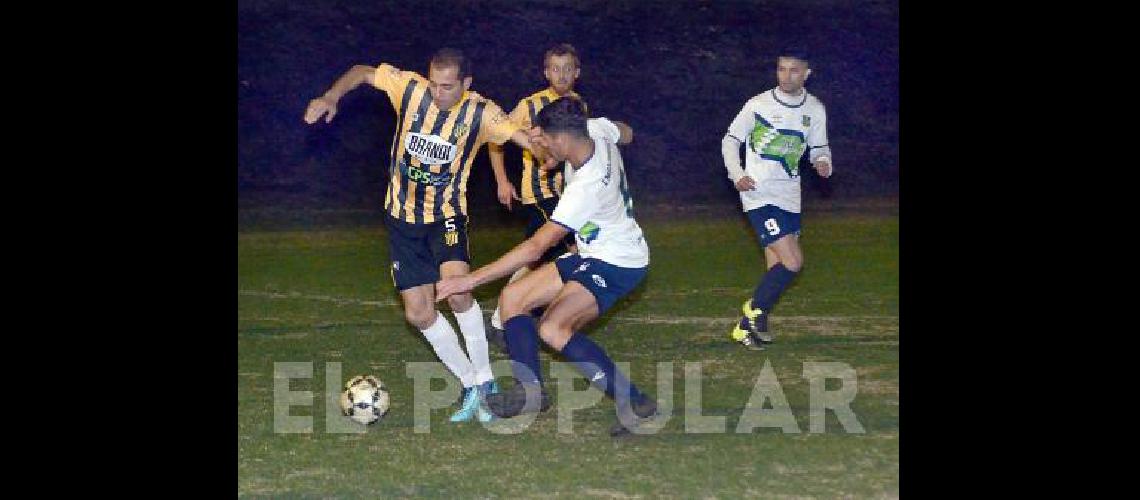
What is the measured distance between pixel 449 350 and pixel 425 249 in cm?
60

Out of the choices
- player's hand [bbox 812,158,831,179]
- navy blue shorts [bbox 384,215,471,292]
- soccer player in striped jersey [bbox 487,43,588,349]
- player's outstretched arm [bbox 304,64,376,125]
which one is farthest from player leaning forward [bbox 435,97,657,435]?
player's hand [bbox 812,158,831,179]

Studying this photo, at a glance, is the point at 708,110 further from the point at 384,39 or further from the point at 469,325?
the point at 469,325

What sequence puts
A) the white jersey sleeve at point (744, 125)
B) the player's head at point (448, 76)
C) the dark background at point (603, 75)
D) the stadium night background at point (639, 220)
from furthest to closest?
the dark background at point (603, 75) < the white jersey sleeve at point (744, 125) < the player's head at point (448, 76) < the stadium night background at point (639, 220)

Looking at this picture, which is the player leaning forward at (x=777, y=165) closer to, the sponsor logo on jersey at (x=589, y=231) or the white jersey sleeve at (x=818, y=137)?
the white jersey sleeve at (x=818, y=137)

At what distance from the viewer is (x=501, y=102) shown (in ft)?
58.6

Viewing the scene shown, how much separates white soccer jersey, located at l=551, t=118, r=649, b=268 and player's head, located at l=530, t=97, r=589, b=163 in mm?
146

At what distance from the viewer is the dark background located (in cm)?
1802

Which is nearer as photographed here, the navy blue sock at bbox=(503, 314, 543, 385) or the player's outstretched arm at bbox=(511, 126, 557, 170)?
the navy blue sock at bbox=(503, 314, 543, 385)

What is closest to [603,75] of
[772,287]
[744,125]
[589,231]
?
[744,125]

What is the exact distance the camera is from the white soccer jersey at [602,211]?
23.8ft

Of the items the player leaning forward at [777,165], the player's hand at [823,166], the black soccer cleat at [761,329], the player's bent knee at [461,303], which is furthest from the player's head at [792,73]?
the player's bent knee at [461,303]

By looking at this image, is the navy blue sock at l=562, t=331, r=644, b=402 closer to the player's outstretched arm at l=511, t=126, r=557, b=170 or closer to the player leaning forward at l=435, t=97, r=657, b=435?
the player leaning forward at l=435, t=97, r=657, b=435

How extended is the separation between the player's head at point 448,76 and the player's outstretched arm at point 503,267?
122cm
